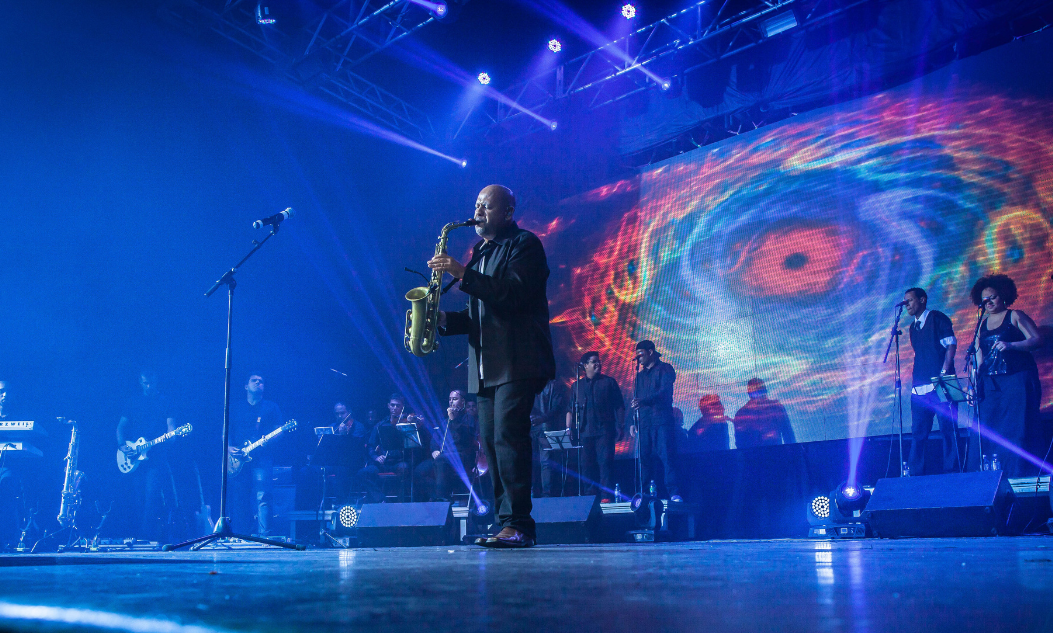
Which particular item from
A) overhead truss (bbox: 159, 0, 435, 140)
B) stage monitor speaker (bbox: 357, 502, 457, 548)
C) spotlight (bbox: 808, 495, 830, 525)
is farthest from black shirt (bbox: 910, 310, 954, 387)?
overhead truss (bbox: 159, 0, 435, 140)

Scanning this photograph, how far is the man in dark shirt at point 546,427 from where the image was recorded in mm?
7695

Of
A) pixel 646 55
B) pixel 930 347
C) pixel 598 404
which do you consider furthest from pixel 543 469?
pixel 646 55

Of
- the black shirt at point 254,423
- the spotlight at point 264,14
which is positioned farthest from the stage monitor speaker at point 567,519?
the spotlight at point 264,14

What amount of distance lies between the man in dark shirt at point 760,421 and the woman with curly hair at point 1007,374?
5.00 feet

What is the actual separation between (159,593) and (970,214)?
22.3 ft

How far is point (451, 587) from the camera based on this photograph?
1103 mm

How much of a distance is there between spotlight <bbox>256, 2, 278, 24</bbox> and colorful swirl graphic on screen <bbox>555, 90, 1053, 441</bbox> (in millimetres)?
3839

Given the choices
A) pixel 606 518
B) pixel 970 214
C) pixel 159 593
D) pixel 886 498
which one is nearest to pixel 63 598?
pixel 159 593

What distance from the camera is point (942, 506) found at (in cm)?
Answer: 459

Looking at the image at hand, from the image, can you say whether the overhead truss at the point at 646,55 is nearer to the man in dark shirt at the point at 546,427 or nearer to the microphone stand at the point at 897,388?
the microphone stand at the point at 897,388

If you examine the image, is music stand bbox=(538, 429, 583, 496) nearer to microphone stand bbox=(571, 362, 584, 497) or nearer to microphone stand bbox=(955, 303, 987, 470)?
microphone stand bbox=(571, 362, 584, 497)

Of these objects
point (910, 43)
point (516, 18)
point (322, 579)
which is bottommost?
point (322, 579)

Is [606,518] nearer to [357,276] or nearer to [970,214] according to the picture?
[970,214]

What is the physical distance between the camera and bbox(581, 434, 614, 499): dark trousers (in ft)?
24.3
